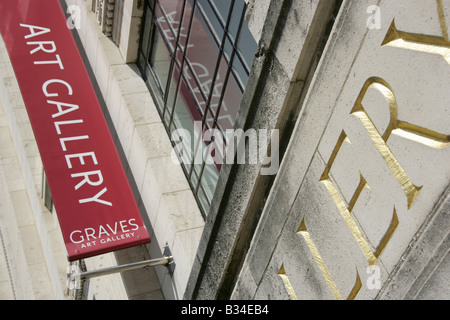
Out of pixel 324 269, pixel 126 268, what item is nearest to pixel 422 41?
pixel 324 269

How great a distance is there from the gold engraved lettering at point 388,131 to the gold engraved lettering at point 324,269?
56.7 inches

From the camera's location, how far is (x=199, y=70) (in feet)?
37.0

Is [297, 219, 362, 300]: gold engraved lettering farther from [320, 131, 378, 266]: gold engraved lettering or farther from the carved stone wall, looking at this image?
[320, 131, 378, 266]: gold engraved lettering

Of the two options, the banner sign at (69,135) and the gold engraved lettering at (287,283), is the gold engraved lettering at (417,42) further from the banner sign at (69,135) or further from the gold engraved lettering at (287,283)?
the banner sign at (69,135)

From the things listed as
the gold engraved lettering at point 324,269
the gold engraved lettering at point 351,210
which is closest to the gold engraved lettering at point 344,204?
the gold engraved lettering at point 351,210

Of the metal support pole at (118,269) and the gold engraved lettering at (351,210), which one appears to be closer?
the gold engraved lettering at (351,210)

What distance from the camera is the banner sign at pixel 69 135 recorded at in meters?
11.2

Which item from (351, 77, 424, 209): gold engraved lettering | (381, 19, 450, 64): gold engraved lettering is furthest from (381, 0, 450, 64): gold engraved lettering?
(351, 77, 424, 209): gold engraved lettering

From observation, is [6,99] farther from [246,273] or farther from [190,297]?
[246,273]

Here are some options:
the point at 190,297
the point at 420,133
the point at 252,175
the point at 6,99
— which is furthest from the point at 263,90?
the point at 6,99

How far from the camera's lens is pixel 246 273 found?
365 inches

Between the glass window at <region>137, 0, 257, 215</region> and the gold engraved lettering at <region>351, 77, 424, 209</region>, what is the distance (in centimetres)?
313

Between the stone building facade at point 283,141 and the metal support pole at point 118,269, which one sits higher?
the stone building facade at point 283,141

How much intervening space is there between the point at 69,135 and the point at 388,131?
835 cm
